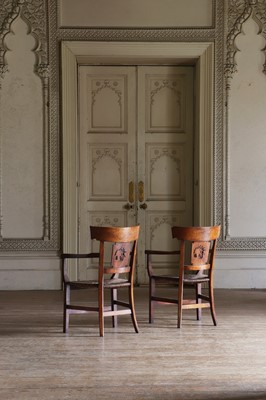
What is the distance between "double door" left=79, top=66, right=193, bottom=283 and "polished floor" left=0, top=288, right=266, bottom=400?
1648mm

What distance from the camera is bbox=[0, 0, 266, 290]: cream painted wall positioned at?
7152 mm

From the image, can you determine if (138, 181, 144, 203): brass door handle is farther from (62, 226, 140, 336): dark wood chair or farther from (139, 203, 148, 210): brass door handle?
(62, 226, 140, 336): dark wood chair

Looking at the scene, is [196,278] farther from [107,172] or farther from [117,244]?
[107,172]

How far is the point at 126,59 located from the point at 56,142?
1281mm

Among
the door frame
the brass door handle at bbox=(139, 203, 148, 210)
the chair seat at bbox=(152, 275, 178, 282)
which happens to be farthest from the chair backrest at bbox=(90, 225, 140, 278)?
the brass door handle at bbox=(139, 203, 148, 210)

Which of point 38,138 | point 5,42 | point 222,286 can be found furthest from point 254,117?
point 5,42

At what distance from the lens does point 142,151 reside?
24.4 ft

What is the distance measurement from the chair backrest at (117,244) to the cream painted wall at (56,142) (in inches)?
93.4

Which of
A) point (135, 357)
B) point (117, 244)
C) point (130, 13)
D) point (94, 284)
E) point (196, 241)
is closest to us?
point (135, 357)

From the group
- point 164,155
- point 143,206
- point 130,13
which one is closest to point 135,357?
point 143,206

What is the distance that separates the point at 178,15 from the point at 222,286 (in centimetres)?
320

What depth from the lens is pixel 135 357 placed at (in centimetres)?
423

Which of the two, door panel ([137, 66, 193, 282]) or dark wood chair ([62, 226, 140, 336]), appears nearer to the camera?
dark wood chair ([62, 226, 140, 336])

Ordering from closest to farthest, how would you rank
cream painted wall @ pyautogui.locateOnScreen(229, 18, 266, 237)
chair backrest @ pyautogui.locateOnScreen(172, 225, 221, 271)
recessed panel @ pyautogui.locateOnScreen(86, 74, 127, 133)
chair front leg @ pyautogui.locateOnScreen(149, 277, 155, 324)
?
chair backrest @ pyautogui.locateOnScreen(172, 225, 221, 271), chair front leg @ pyautogui.locateOnScreen(149, 277, 155, 324), cream painted wall @ pyautogui.locateOnScreen(229, 18, 266, 237), recessed panel @ pyautogui.locateOnScreen(86, 74, 127, 133)
